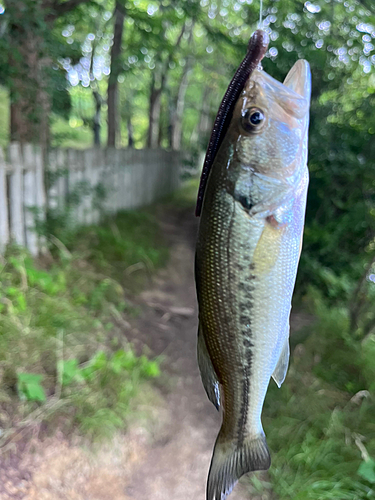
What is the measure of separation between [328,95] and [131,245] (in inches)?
153

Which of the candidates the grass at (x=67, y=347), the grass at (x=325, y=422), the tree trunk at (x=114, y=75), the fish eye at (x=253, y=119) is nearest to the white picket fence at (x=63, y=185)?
the grass at (x=67, y=347)

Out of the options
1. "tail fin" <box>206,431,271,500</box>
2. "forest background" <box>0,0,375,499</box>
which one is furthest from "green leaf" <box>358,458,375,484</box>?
"tail fin" <box>206,431,271,500</box>

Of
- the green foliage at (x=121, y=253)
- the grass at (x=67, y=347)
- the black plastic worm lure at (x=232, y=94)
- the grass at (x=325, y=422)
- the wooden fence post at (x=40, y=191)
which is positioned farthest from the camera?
the green foliage at (x=121, y=253)

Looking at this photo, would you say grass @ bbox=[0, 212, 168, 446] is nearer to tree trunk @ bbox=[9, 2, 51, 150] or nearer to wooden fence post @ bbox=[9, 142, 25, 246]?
wooden fence post @ bbox=[9, 142, 25, 246]

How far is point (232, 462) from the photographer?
42.2 inches

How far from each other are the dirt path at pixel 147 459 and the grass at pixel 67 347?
180 millimetres

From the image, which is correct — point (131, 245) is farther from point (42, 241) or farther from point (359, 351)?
point (359, 351)

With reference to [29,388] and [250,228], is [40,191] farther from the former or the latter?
[250,228]

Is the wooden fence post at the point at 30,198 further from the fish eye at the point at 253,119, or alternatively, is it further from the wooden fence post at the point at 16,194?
the fish eye at the point at 253,119

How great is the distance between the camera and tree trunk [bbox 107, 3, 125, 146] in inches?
265

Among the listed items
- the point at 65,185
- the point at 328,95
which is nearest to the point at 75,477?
the point at 65,185

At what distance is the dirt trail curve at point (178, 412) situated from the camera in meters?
2.80

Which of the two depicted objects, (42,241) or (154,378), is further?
(42,241)

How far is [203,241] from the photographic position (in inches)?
38.6
